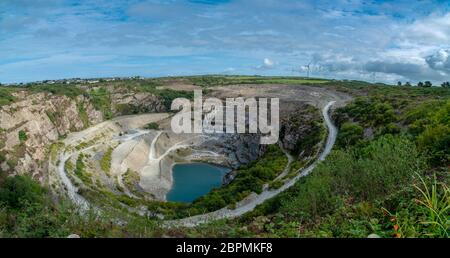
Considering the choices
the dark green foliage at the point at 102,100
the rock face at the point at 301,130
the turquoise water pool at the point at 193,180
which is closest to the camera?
the rock face at the point at 301,130

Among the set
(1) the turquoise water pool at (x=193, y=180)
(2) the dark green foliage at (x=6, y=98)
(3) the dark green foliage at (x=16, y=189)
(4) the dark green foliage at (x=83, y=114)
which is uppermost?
(2) the dark green foliage at (x=6, y=98)

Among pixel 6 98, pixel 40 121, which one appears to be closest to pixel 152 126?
pixel 40 121

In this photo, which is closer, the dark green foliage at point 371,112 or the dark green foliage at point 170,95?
the dark green foliage at point 371,112

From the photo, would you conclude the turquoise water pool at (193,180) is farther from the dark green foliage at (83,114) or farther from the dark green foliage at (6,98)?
the dark green foliage at (6,98)

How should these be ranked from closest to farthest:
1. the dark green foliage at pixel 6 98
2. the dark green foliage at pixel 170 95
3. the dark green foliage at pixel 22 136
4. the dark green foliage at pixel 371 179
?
the dark green foliage at pixel 371 179, the dark green foliage at pixel 22 136, the dark green foliage at pixel 6 98, the dark green foliage at pixel 170 95

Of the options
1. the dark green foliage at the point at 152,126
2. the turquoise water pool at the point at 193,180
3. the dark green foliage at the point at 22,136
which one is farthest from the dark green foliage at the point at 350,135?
the dark green foliage at the point at 152,126

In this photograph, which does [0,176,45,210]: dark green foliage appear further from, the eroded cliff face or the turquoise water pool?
the turquoise water pool

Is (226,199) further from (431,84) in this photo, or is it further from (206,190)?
(431,84)
